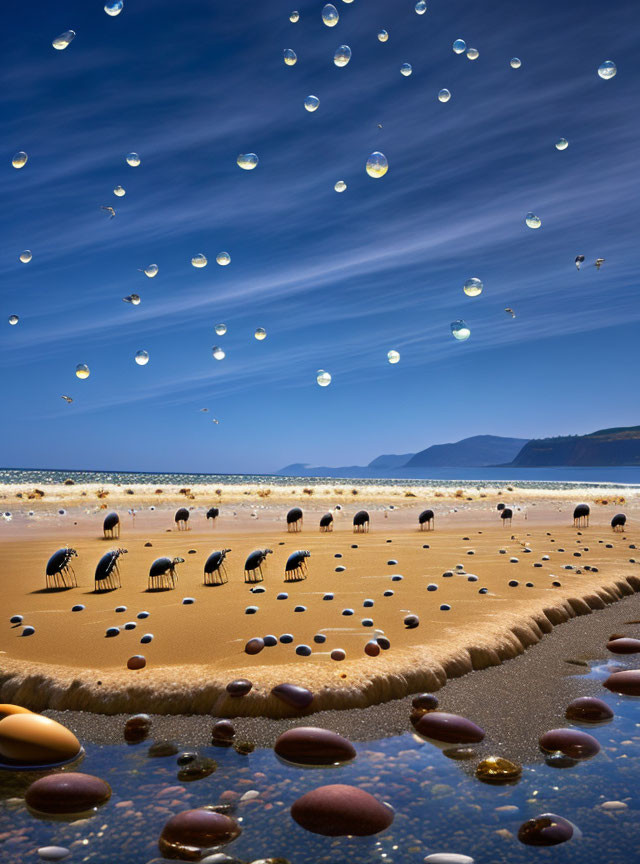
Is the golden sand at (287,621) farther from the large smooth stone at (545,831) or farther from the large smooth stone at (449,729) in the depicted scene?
the large smooth stone at (545,831)

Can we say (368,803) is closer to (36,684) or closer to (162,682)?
(162,682)

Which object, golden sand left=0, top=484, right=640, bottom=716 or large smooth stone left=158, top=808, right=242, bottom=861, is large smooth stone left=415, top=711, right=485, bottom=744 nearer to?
golden sand left=0, top=484, right=640, bottom=716

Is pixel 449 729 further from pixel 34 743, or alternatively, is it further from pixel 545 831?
pixel 34 743

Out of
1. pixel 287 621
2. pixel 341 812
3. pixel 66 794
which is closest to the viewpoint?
pixel 341 812

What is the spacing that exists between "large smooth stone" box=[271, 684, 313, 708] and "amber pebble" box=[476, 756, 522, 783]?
1793 millimetres

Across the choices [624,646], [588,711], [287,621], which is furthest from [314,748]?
[624,646]

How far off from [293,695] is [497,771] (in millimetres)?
2052

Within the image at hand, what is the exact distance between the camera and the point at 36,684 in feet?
20.6

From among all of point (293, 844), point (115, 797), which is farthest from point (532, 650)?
point (115, 797)

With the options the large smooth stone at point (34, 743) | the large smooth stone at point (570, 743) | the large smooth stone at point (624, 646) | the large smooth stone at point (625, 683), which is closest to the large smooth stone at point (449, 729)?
the large smooth stone at point (570, 743)

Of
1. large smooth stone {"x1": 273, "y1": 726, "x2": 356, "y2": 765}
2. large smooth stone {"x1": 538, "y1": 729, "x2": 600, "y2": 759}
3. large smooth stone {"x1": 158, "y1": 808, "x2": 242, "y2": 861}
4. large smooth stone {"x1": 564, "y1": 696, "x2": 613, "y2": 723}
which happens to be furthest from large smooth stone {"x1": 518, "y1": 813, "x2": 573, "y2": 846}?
large smooth stone {"x1": 564, "y1": 696, "x2": 613, "y2": 723}

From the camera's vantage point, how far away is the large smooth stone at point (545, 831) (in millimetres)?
3650

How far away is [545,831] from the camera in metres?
3.69

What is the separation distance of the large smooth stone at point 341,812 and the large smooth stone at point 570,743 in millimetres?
1743
